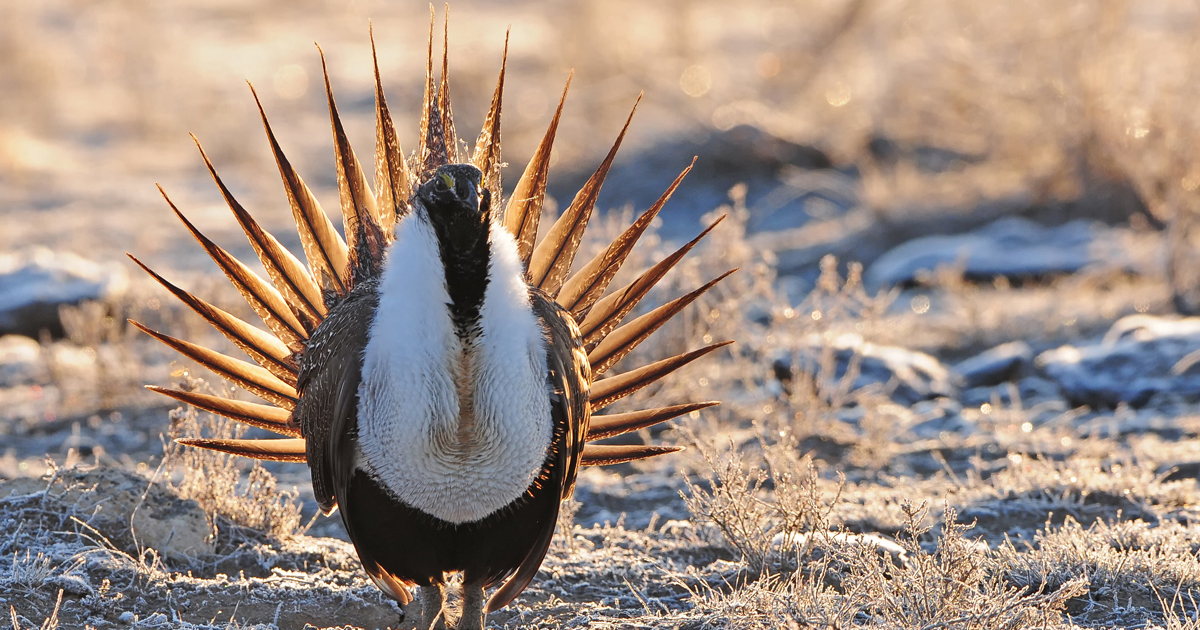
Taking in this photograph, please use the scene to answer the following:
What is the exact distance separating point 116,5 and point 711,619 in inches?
510

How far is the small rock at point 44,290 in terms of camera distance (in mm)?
5824

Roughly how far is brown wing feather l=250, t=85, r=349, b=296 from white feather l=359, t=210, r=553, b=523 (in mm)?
730

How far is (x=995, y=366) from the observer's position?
5.13 metres

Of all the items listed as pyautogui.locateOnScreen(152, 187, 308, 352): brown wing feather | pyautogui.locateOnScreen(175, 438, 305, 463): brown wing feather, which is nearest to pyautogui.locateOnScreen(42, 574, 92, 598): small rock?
pyautogui.locateOnScreen(175, 438, 305, 463): brown wing feather

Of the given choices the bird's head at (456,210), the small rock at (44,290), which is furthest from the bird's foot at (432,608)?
the small rock at (44,290)

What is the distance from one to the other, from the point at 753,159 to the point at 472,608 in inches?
234

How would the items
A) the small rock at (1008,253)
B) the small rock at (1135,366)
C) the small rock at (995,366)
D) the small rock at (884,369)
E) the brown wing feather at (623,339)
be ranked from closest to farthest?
the brown wing feather at (623,339) < the small rock at (1135,366) < the small rock at (884,369) < the small rock at (995,366) < the small rock at (1008,253)

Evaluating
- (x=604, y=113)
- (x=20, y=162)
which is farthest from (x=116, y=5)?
(x=604, y=113)

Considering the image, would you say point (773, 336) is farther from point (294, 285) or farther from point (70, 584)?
point (70, 584)

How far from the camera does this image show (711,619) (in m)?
2.66

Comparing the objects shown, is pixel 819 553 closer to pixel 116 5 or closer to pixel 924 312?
pixel 924 312

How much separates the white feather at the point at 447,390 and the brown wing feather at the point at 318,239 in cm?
73

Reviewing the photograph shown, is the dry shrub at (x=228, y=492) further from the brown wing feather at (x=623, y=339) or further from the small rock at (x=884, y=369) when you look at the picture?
the small rock at (x=884, y=369)

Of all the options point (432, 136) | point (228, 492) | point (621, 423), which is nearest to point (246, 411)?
point (228, 492)
